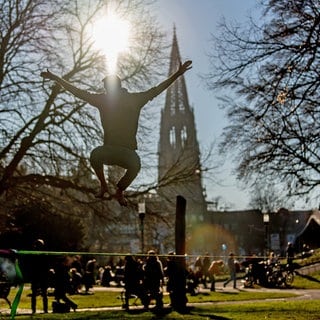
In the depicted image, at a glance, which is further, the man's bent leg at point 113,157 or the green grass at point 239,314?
the green grass at point 239,314

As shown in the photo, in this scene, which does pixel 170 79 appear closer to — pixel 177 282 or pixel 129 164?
pixel 129 164

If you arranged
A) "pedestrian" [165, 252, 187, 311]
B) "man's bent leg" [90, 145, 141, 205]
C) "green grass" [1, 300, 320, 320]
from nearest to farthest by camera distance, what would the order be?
"man's bent leg" [90, 145, 141, 205], "green grass" [1, 300, 320, 320], "pedestrian" [165, 252, 187, 311]

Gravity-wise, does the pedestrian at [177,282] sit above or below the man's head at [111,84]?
below

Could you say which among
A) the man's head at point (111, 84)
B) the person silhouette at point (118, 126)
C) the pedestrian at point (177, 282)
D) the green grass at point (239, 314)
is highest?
the man's head at point (111, 84)

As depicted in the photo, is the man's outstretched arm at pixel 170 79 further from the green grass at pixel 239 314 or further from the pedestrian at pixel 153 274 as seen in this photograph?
the pedestrian at pixel 153 274

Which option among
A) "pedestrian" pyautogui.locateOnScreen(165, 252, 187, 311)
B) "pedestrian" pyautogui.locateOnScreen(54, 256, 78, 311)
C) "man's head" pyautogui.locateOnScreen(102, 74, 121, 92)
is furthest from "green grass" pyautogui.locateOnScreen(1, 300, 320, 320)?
"man's head" pyautogui.locateOnScreen(102, 74, 121, 92)

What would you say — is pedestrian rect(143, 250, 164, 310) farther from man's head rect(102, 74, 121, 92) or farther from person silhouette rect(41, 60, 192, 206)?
man's head rect(102, 74, 121, 92)

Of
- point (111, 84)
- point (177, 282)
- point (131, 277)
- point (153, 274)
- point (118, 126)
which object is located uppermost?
point (111, 84)

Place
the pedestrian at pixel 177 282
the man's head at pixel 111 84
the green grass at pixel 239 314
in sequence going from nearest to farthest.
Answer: the man's head at pixel 111 84
the green grass at pixel 239 314
the pedestrian at pixel 177 282

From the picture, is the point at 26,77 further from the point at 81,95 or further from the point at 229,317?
the point at 81,95

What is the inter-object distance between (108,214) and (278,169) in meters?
7.35

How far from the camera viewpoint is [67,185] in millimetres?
20938

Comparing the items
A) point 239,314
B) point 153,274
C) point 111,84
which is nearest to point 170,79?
point 111,84

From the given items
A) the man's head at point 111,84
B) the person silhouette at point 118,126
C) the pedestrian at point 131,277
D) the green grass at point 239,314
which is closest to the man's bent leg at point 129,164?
the person silhouette at point 118,126
